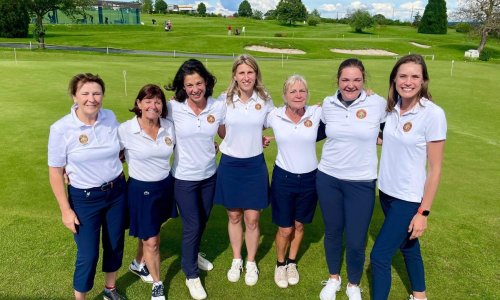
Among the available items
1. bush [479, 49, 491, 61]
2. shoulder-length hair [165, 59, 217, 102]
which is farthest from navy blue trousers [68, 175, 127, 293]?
bush [479, 49, 491, 61]

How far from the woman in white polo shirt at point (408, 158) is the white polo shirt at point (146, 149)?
6.86 feet

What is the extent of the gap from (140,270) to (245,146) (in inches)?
73.3

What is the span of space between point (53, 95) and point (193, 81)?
1152cm

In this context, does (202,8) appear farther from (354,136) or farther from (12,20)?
(354,136)

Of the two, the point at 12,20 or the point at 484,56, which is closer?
the point at 484,56

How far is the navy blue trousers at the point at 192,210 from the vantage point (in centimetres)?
418

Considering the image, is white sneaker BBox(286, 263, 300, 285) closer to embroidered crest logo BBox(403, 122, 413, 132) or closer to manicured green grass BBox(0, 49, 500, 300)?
manicured green grass BBox(0, 49, 500, 300)

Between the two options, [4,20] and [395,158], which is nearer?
[395,158]

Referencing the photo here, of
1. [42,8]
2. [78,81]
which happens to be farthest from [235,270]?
[42,8]

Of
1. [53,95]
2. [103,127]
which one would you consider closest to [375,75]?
[53,95]

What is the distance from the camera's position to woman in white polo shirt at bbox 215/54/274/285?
165 inches

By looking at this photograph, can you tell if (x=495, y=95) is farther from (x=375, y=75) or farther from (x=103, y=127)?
(x=103, y=127)

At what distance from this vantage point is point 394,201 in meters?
3.68

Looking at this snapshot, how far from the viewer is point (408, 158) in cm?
Result: 353
